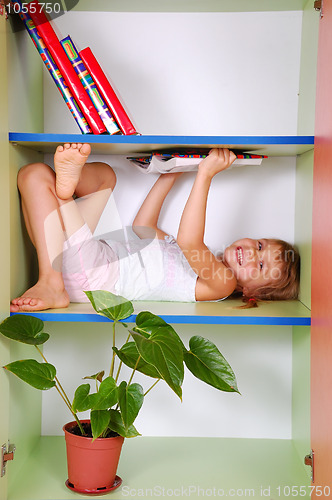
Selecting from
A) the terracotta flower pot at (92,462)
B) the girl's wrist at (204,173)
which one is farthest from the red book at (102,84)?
the terracotta flower pot at (92,462)

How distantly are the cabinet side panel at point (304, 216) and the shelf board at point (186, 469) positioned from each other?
44 centimetres

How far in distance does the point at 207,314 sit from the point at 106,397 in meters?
0.32

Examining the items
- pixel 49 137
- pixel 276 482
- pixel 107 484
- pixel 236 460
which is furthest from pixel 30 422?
pixel 49 137

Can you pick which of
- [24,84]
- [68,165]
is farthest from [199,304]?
[24,84]

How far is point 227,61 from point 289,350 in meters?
0.86

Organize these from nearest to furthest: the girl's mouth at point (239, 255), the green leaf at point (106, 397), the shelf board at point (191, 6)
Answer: the green leaf at point (106, 397) < the shelf board at point (191, 6) < the girl's mouth at point (239, 255)

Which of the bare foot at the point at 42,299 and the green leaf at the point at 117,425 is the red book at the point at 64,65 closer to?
the bare foot at the point at 42,299

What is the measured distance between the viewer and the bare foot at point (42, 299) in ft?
4.49

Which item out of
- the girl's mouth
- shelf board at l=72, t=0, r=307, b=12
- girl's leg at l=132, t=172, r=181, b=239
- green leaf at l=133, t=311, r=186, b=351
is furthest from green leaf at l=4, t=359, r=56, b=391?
shelf board at l=72, t=0, r=307, b=12

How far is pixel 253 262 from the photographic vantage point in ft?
5.48

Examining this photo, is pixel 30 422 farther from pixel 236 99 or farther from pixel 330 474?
pixel 236 99

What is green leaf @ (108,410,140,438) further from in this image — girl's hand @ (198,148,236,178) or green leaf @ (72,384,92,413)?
girl's hand @ (198,148,236,178)

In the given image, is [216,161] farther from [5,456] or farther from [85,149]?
[5,456]

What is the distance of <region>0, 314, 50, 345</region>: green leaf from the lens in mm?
1263
